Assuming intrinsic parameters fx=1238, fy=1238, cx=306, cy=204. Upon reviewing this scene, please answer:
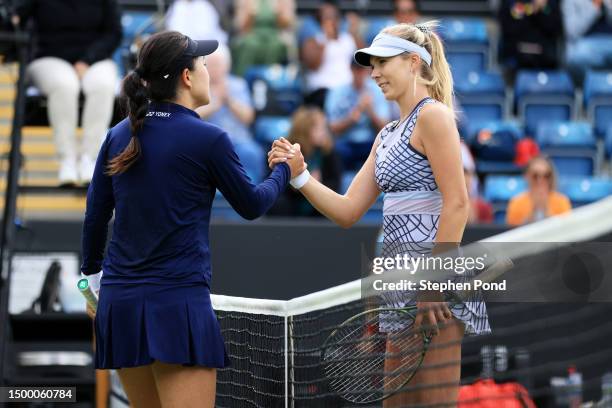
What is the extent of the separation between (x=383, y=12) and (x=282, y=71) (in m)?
2.07

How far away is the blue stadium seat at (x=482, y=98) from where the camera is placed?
11.7 metres

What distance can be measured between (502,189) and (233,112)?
2339 millimetres

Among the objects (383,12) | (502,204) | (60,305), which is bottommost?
(60,305)

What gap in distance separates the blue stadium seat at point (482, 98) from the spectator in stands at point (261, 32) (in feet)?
5.64

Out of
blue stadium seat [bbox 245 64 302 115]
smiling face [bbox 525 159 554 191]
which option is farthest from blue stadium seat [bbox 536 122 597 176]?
blue stadium seat [bbox 245 64 302 115]

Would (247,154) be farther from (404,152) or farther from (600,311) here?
(600,311)

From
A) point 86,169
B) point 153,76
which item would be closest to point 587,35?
point 86,169

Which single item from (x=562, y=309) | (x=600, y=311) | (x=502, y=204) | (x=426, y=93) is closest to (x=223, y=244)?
(x=502, y=204)

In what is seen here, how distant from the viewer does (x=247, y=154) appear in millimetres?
9531

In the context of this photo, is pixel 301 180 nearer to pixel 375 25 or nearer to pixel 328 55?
pixel 328 55

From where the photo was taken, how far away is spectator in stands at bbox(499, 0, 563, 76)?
1202cm

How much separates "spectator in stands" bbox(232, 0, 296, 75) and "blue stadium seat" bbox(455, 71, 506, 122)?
1720 millimetres

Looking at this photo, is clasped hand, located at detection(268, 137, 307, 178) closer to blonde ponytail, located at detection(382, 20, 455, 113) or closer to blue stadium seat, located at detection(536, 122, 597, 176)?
blonde ponytail, located at detection(382, 20, 455, 113)

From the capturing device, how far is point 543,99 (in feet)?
38.7
